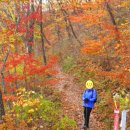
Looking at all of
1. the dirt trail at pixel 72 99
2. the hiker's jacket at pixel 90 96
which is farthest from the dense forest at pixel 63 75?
the hiker's jacket at pixel 90 96

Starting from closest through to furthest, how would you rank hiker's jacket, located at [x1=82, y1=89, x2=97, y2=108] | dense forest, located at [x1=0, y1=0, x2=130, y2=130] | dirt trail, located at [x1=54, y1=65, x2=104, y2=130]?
1. hiker's jacket, located at [x1=82, y1=89, x2=97, y2=108]
2. dense forest, located at [x1=0, y1=0, x2=130, y2=130]
3. dirt trail, located at [x1=54, y1=65, x2=104, y2=130]

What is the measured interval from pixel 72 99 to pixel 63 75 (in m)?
7.21

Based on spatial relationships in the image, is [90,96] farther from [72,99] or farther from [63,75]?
[63,75]

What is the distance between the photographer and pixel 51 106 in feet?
47.2

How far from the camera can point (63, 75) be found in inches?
893

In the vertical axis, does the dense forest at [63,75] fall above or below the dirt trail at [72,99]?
above

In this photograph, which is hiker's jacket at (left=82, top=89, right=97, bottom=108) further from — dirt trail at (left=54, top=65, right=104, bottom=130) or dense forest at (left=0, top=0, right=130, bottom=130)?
→ dirt trail at (left=54, top=65, right=104, bottom=130)

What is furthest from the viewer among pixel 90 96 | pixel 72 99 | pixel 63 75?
pixel 63 75

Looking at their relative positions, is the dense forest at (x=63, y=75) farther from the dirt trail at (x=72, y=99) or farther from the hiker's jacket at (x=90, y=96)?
the hiker's jacket at (x=90, y=96)

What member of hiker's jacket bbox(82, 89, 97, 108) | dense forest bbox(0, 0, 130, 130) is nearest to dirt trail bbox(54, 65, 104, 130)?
dense forest bbox(0, 0, 130, 130)

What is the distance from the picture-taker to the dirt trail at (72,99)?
39.0 ft

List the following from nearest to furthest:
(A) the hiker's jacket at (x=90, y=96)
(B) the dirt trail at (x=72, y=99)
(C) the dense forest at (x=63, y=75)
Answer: (A) the hiker's jacket at (x=90, y=96)
(C) the dense forest at (x=63, y=75)
(B) the dirt trail at (x=72, y=99)

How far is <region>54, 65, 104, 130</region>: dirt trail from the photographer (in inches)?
468

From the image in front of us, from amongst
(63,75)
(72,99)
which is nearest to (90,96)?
(72,99)
